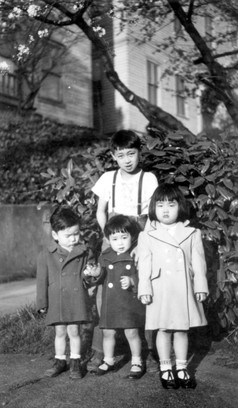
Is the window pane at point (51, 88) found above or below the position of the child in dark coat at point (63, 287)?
above

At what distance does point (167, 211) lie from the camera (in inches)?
149

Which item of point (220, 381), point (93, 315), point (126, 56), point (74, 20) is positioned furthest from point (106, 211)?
point (126, 56)

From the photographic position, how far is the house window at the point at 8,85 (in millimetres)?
13034

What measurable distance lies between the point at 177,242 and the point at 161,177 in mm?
899

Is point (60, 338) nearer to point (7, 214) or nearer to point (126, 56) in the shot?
point (7, 214)

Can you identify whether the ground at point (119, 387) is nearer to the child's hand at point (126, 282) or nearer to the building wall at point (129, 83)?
the child's hand at point (126, 282)

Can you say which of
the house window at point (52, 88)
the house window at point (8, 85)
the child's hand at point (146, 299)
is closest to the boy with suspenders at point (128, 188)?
the child's hand at point (146, 299)

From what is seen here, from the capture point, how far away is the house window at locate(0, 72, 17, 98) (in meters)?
13.0

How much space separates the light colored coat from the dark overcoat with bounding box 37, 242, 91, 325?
19.1 inches

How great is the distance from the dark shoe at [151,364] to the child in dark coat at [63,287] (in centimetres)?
53

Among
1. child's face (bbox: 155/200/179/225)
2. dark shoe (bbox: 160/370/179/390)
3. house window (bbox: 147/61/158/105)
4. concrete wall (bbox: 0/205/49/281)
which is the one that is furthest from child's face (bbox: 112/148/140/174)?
house window (bbox: 147/61/158/105)

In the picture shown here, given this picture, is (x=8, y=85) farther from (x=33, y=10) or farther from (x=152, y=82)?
(x=33, y=10)

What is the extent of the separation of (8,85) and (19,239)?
5917 millimetres

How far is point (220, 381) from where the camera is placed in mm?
3648
